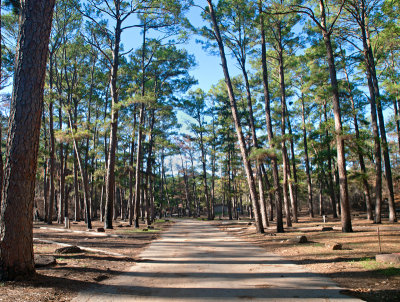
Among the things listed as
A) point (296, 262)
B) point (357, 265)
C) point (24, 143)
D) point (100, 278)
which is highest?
point (24, 143)

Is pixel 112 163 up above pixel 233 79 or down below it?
below

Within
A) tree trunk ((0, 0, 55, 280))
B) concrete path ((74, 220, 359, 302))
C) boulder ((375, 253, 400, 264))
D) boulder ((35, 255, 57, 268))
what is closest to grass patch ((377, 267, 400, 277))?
boulder ((375, 253, 400, 264))

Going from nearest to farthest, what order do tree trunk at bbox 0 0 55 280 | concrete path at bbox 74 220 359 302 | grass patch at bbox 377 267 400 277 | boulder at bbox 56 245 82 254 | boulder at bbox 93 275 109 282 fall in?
concrete path at bbox 74 220 359 302 < tree trunk at bbox 0 0 55 280 < grass patch at bbox 377 267 400 277 < boulder at bbox 93 275 109 282 < boulder at bbox 56 245 82 254

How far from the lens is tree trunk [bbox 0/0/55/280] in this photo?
182 inches

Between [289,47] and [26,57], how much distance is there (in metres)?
17.5

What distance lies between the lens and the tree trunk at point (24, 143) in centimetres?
462

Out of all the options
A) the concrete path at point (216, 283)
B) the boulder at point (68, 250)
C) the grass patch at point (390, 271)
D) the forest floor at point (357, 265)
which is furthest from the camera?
the boulder at point (68, 250)

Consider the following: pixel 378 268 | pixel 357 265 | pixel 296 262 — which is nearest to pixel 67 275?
pixel 296 262

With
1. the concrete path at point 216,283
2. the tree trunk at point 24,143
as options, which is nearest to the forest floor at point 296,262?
the concrete path at point 216,283

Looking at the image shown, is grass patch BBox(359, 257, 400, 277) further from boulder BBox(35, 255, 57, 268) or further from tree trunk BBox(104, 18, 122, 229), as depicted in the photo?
tree trunk BBox(104, 18, 122, 229)

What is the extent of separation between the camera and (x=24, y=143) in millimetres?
4887

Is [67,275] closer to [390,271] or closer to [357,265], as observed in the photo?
[357,265]

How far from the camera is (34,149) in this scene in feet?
16.4

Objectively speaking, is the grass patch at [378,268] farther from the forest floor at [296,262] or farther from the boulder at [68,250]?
the boulder at [68,250]
